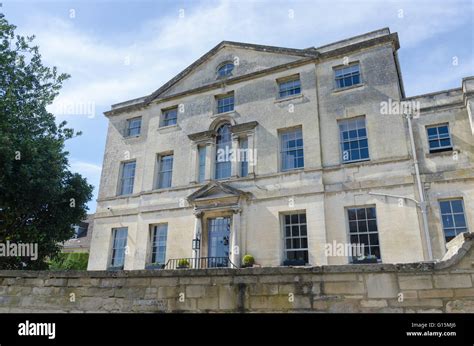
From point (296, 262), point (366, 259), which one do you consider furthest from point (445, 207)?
point (296, 262)

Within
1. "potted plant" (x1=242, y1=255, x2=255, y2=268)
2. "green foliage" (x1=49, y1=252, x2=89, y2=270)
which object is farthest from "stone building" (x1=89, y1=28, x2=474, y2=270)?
A: "green foliage" (x1=49, y1=252, x2=89, y2=270)

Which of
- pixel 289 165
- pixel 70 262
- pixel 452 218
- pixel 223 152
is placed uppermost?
pixel 223 152

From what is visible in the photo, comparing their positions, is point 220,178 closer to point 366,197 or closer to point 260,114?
point 260,114

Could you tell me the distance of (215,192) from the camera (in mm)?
16219

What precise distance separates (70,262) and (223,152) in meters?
16.0

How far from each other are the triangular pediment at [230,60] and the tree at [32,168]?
748cm

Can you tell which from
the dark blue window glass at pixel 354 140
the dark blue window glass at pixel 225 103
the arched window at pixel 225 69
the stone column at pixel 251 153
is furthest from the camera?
the arched window at pixel 225 69

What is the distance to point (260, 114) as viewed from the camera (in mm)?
17219

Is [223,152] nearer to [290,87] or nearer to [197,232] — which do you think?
[197,232]

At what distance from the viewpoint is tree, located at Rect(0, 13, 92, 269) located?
1174cm

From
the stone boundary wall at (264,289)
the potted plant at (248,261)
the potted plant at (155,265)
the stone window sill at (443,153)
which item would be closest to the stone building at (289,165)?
the stone window sill at (443,153)

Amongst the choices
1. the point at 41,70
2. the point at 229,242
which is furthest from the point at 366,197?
the point at 41,70

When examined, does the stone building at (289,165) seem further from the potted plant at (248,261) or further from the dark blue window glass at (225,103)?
the potted plant at (248,261)

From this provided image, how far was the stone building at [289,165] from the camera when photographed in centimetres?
1312
